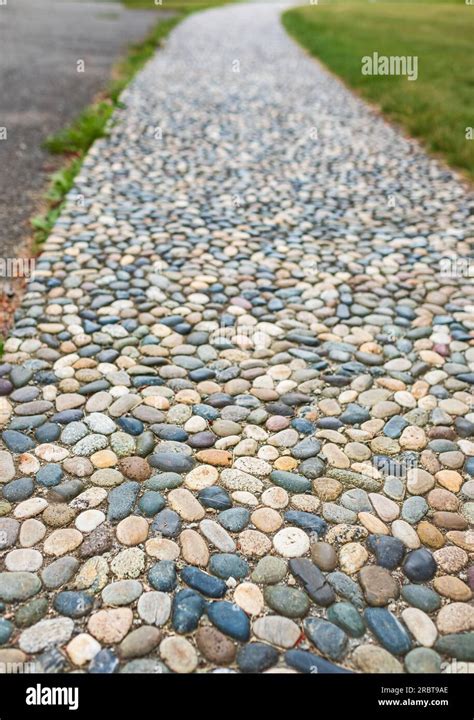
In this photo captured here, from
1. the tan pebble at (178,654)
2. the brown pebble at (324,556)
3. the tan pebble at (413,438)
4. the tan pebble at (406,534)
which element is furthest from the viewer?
the tan pebble at (413,438)

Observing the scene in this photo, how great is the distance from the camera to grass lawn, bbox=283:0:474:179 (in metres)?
11.1

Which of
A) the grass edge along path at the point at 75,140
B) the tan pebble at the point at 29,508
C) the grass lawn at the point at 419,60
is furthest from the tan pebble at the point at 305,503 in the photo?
the grass lawn at the point at 419,60

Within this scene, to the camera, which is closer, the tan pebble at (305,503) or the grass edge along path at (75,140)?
the tan pebble at (305,503)

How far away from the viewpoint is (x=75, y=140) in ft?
31.1

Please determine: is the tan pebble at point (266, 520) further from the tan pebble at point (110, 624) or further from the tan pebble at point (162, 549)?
the tan pebble at point (110, 624)

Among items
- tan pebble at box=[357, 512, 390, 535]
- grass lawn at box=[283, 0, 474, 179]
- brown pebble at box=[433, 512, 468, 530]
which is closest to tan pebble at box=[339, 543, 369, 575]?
tan pebble at box=[357, 512, 390, 535]

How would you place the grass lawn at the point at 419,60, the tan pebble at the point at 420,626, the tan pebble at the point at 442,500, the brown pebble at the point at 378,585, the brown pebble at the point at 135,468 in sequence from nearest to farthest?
the tan pebble at the point at 420,626 < the brown pebble at the point at 378,585 < the tan pebble at the point at 442,500 < the brown pebble at the point at 135,468 < the grass lawn at the point at 419,60

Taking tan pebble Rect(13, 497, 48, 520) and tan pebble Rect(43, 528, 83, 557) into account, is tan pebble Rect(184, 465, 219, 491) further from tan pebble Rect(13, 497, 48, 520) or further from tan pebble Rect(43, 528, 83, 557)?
tan pebble Rect(13, 497, 48, 520)

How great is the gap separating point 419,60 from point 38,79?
11.1m

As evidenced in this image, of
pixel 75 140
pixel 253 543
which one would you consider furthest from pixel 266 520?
pixel 75 140

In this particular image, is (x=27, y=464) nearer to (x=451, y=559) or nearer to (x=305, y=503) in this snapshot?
(x=305, y=503)

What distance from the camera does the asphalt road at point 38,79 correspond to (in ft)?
24.9

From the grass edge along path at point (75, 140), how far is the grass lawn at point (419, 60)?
581cm
